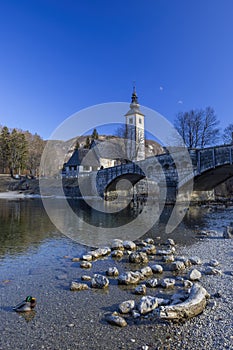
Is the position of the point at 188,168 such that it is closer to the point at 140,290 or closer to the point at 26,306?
the point at 140,290

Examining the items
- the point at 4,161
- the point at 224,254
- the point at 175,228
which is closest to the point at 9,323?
the point at 224,254

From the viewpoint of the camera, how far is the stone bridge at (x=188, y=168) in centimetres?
2156

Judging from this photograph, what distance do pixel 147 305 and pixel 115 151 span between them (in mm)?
53877

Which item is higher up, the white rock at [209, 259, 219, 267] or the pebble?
the white rock at [209, 259, 219, 267]

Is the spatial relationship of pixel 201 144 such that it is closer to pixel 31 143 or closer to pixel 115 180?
pixel 115 180

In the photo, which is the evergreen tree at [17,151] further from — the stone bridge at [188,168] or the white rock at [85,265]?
the white rock at [85,265]

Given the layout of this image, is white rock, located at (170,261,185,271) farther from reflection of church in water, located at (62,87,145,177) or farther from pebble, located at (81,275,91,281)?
reflection of church in water, located at (62,87,145,177)

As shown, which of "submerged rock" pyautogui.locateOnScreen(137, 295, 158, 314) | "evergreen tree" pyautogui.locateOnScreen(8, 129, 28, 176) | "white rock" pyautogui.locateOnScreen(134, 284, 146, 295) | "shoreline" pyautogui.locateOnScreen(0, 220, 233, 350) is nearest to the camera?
"shoreline" pyautogui.locateOnScreen(0, 220, 233, 350)

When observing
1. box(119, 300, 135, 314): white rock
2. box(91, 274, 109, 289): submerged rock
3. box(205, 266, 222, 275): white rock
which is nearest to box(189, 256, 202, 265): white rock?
box(205, 266, 222, 275): white rock

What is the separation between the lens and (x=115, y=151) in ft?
189

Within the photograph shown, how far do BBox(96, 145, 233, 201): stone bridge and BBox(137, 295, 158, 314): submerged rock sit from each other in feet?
62.5

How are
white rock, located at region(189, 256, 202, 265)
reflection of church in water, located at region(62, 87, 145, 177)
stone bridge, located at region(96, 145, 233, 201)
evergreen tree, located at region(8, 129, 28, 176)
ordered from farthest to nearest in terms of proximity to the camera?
evergreen tree, located at region(8, 129, 28, 176) < reflection of church in water, located at region(62, 87, 145, 177) < stone bridge, located at region(96, 145, 233, 201) < white rock, located at region(189, 256, 202, 265)

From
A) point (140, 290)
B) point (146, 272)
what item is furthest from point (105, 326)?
point (146, 272)

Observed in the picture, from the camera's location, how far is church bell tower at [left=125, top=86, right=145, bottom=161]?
2005 inches
